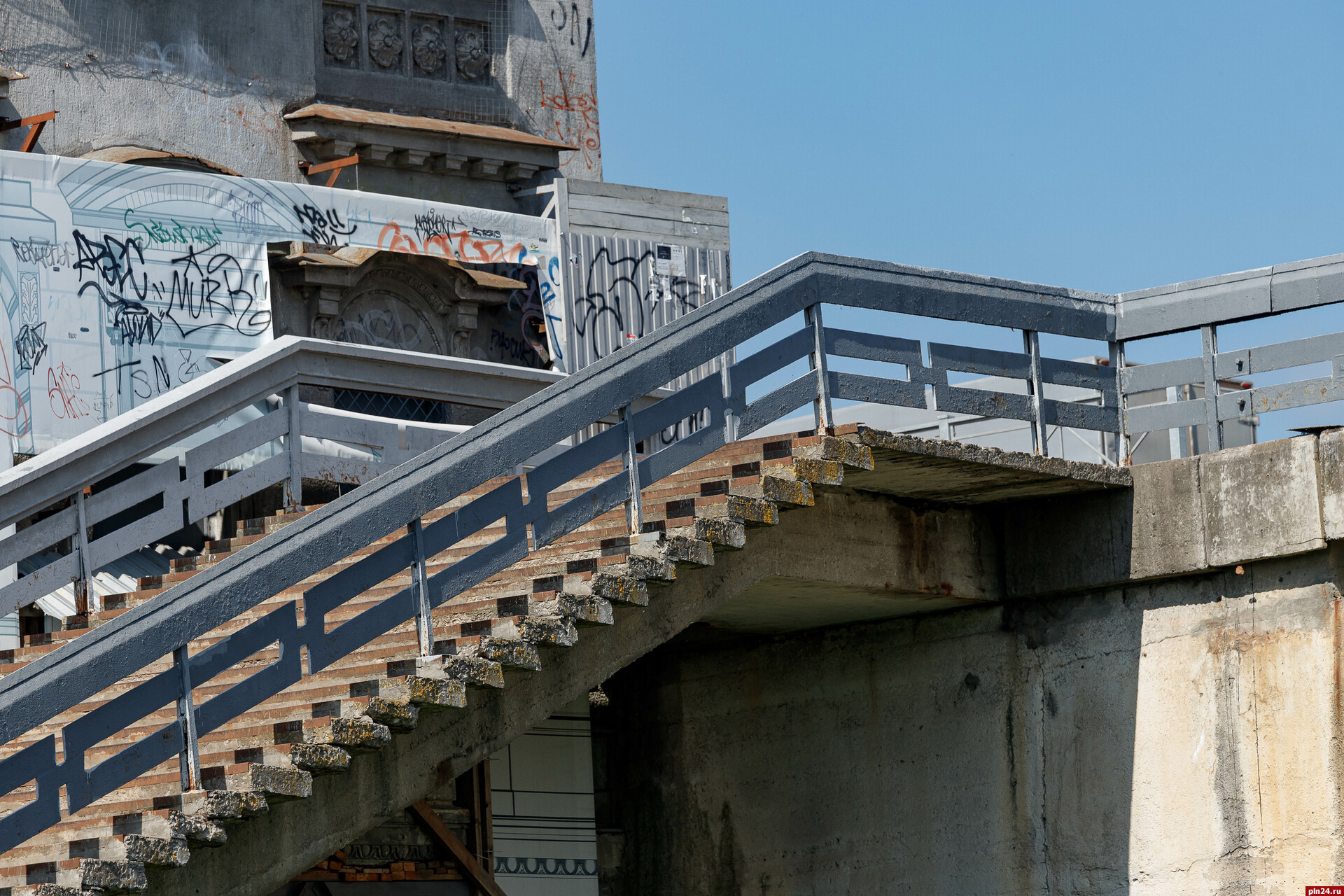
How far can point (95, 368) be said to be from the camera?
1338 cm

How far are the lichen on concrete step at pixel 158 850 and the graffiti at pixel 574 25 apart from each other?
14.1 metres

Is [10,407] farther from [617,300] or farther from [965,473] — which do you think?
[965,473]

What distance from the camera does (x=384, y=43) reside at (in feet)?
60.7

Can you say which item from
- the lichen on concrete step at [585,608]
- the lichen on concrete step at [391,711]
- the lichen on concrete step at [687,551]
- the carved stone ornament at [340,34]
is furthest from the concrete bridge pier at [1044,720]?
the carved stone ornament at [340,34]

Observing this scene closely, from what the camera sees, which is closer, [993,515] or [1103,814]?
[1103,814]

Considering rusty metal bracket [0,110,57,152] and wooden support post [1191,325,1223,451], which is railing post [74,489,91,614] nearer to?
wooden support post [1191,325,1223,451]

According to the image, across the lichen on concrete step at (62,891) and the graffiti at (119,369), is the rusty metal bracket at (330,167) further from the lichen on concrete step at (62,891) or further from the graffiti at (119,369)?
the lichen on concrete step at (62,891)

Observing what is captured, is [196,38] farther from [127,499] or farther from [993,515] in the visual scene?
[993,515]

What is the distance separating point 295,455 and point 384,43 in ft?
30.6

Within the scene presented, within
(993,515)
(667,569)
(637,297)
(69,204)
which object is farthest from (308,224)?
(667,569)

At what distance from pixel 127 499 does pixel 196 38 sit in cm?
859

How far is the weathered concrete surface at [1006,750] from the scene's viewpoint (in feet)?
32.6

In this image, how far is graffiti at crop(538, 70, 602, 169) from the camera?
19672 millimetres

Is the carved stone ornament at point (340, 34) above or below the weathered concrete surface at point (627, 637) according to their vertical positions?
above
